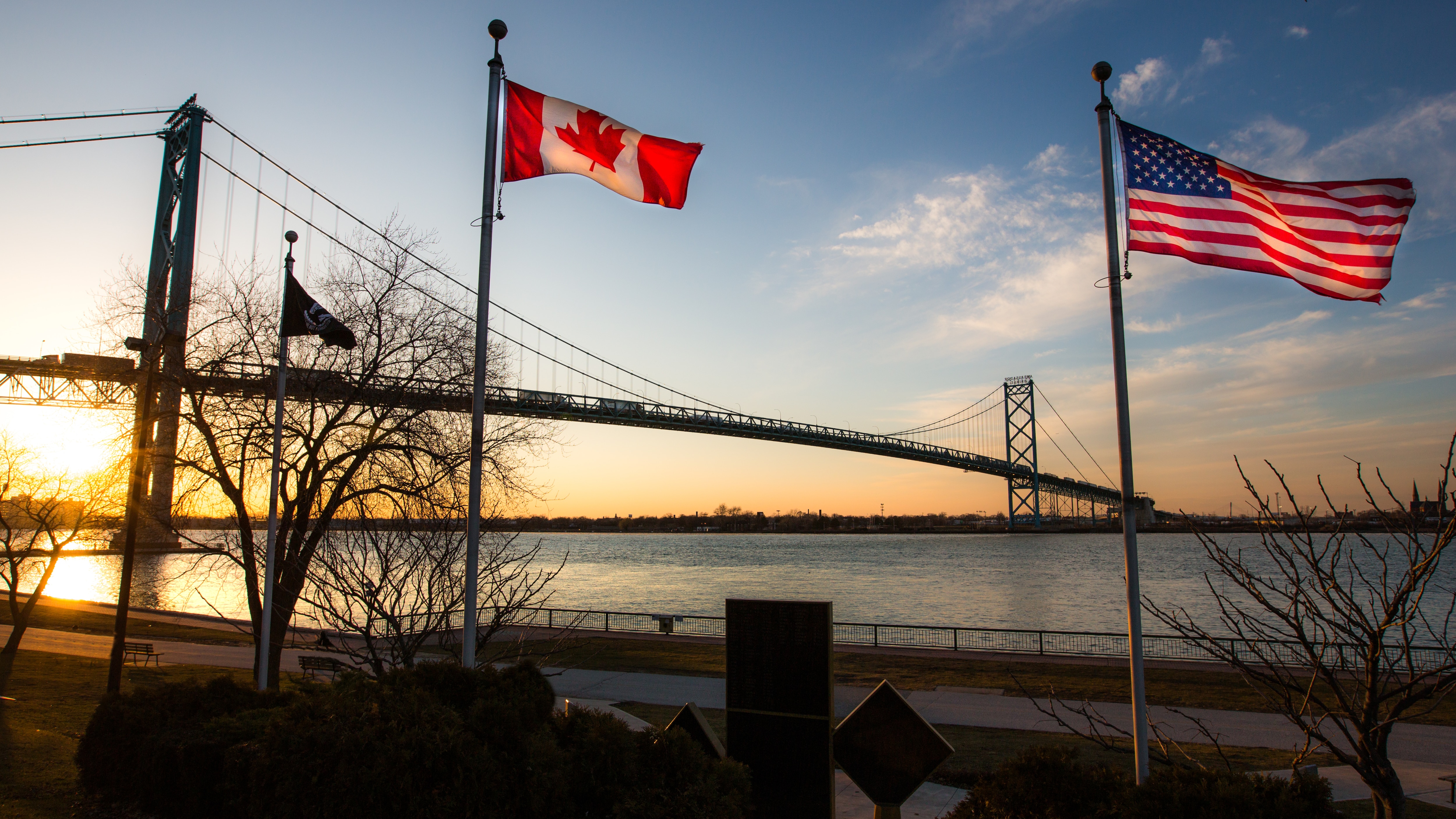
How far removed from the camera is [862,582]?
55.2 meters

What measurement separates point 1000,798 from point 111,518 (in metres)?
18.5

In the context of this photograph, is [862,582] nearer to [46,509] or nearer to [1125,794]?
[46,509]

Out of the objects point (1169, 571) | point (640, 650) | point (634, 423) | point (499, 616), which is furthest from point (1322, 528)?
point (1169, 571)

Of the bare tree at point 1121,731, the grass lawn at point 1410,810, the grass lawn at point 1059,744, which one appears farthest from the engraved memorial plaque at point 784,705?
the grass lawn at point 1410,810

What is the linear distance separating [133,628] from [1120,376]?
29.5m

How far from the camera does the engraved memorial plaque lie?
6438 mm

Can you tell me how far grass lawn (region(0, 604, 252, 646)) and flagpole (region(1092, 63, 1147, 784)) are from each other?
22412 millimetres

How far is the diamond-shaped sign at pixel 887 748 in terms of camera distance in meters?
6.27

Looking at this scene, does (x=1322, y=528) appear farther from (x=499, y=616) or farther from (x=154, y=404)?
(x=154, y=404)

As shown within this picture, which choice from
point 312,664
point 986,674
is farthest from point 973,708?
point 312,664

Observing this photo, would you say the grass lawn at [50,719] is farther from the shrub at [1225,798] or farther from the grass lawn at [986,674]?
the shrub at [1225,798]

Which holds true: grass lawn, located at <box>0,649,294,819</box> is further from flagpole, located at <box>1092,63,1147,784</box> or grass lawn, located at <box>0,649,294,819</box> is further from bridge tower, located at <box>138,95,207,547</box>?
flagpole, located at <box>1092,63,1147,784</box>

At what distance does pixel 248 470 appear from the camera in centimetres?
1451

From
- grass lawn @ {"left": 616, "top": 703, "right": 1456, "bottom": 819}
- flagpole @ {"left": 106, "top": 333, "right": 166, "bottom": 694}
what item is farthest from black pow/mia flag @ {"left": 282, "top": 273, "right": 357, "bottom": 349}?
grass lawn @ {"left": 616, "top": 703, "right": 1456, "bottom": 819}
